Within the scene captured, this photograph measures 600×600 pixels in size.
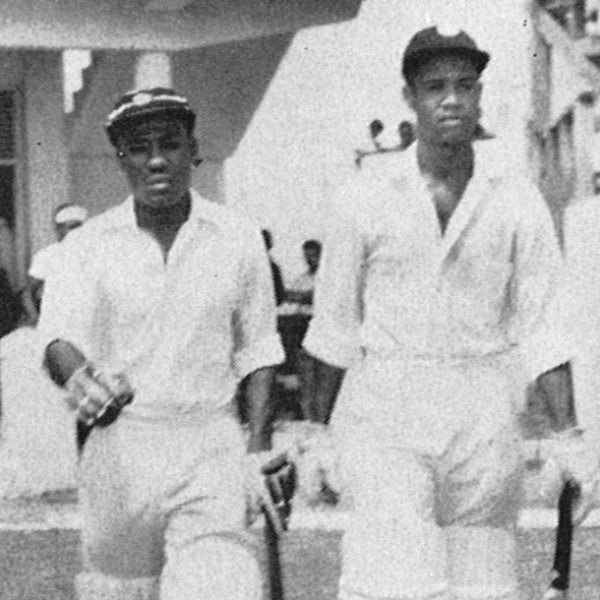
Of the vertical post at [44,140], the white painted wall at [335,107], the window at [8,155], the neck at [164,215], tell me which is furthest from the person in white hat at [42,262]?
the white painted wall at [335,107]

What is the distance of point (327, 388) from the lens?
5.82m

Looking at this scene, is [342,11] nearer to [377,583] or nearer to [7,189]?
[7,189]

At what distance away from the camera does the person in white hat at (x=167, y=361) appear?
17.3ft

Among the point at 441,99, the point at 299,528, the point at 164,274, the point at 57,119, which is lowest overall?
the point at 299,528

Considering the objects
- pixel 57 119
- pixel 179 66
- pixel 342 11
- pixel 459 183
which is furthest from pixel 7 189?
pixel 459 183

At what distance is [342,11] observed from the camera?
17.0 metres

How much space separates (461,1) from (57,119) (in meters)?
3.69

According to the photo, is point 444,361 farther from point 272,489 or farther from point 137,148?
point 137,148

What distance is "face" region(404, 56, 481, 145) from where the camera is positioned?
563cm

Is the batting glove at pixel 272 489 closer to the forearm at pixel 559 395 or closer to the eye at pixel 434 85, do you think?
the forearm at pixel 559 395

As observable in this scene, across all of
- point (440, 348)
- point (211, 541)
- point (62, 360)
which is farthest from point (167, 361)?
point (440, 348)

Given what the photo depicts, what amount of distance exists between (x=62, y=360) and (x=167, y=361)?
0.94ft

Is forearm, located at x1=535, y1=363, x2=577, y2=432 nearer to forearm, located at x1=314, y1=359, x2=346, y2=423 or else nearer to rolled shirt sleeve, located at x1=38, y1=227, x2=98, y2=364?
forearm, located at x1=314, y1=359, x2=346, y2=423

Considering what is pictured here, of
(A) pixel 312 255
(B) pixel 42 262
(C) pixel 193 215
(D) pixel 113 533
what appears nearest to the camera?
(D) pixel 113 533
